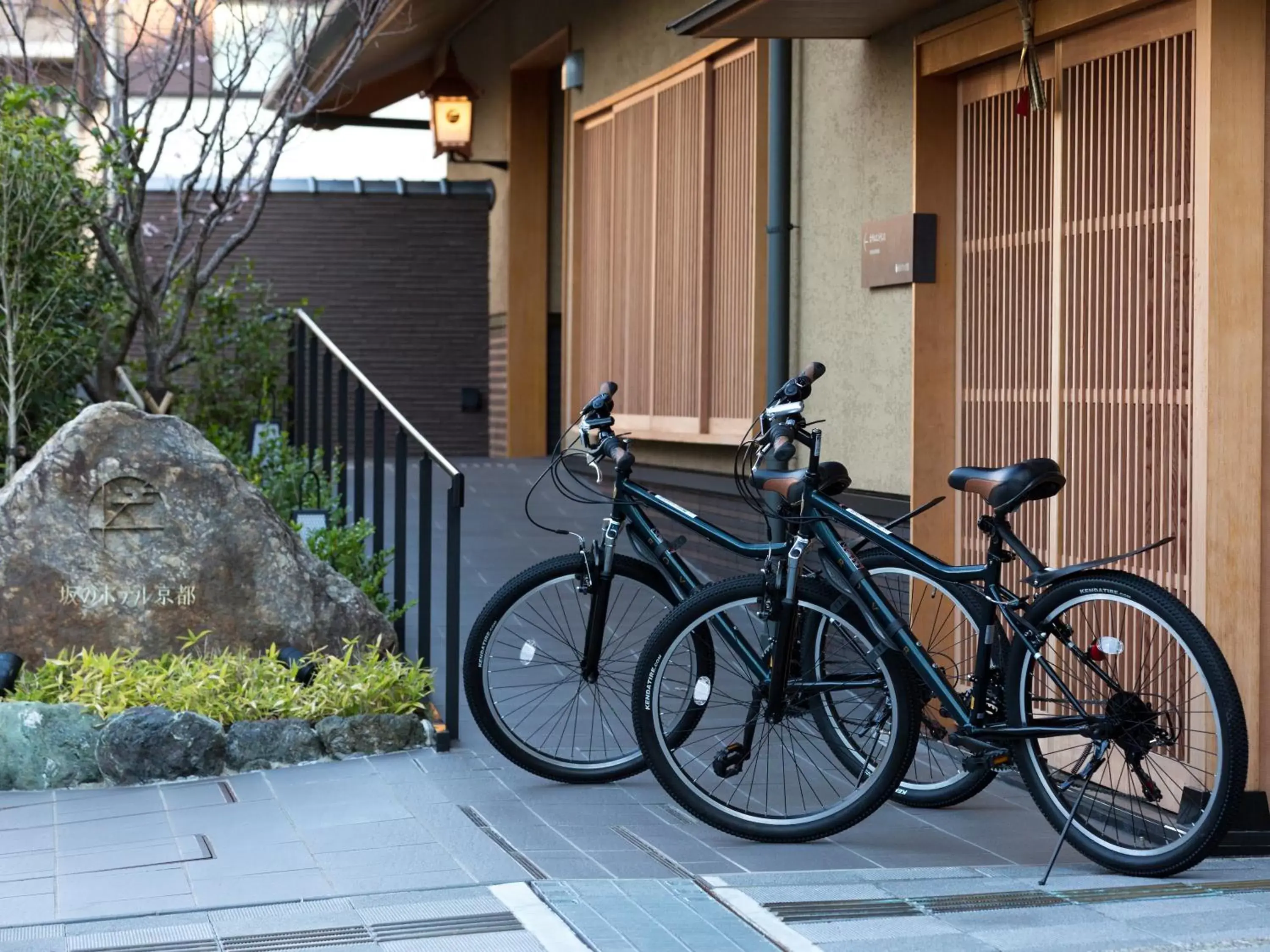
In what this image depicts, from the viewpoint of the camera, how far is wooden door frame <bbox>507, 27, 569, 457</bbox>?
14.4 meters

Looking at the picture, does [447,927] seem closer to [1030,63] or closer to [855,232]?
[1030,63]

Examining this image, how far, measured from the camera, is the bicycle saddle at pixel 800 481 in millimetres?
4781

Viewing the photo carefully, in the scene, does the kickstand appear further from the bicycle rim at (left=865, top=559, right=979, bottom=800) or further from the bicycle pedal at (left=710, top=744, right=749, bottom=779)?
the bicycle pedal at (left=710, top=744, right=749, bottom=779)

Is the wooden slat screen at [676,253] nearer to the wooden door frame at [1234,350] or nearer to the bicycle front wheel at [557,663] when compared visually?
the bicycle front wheel at [557,663]

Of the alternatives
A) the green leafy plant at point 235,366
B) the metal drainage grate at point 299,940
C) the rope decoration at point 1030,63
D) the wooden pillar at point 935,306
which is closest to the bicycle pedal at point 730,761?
the metal drainage grate at point 299,940

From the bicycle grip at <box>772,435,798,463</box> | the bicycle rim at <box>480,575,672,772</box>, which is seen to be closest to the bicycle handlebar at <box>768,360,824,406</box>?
the bicycle grip at <box>772,435,798,463</box>

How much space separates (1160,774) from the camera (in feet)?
15.5

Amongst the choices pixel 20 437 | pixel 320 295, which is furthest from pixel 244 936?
pixel 320 295

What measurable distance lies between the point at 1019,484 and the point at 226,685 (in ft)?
9.43

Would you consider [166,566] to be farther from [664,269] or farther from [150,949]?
[664,269]

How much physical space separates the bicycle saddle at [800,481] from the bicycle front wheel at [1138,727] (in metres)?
0.71

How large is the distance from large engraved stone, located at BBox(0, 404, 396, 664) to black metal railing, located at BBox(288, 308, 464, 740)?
0.52 metres

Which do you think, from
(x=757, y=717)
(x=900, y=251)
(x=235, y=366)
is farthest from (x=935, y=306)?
(x=235, y=366)

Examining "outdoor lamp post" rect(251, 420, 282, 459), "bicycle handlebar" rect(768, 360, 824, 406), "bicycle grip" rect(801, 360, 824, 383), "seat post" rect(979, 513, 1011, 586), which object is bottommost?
"seat post" rect(979, 513, 1011, 586)
